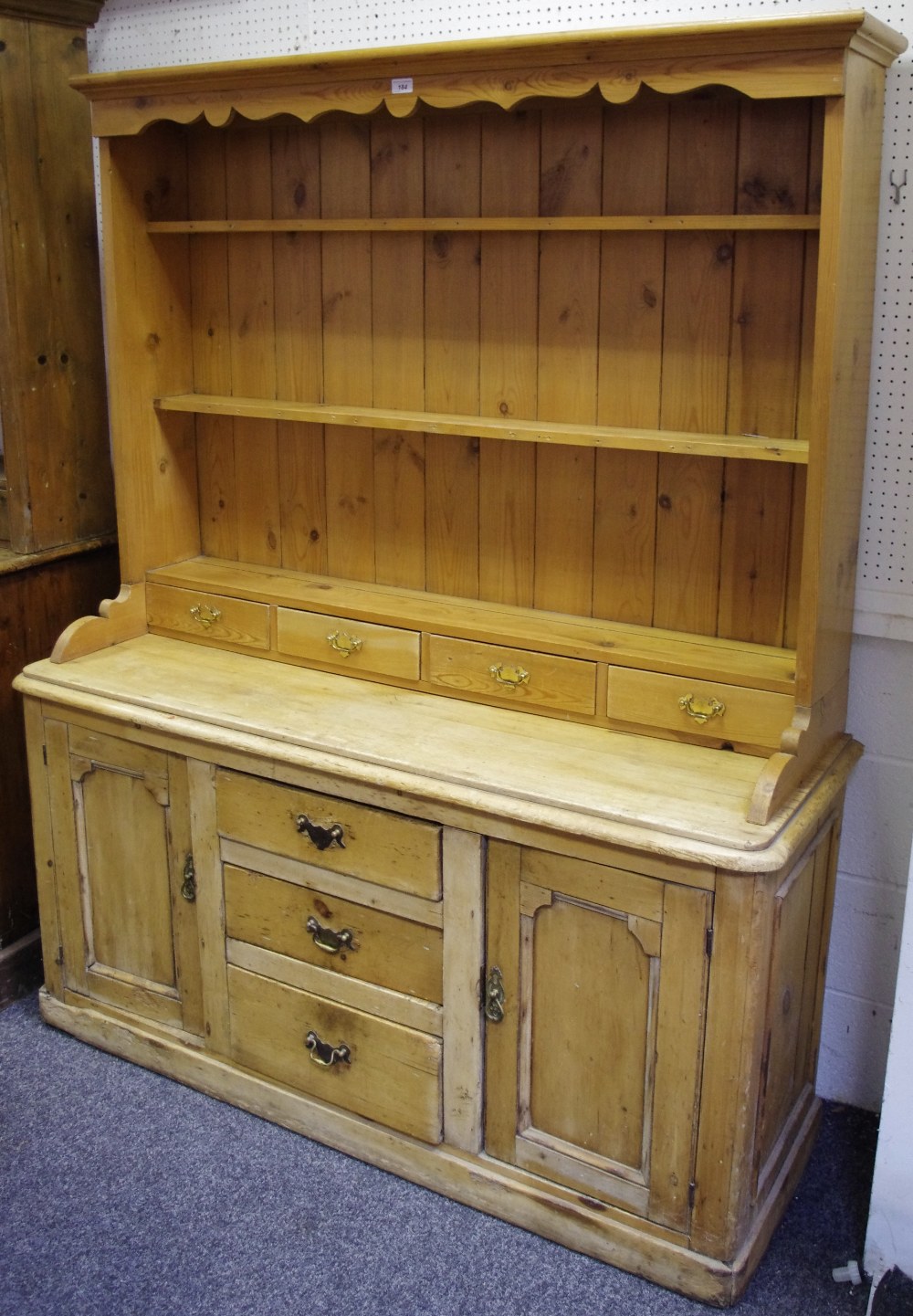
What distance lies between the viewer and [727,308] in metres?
2.38

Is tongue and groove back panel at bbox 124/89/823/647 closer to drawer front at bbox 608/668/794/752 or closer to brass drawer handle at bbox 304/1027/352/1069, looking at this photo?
drawer front at bbox 608/668/794/752

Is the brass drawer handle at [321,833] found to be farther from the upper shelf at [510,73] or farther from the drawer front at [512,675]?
the upper shelf at [510,73]

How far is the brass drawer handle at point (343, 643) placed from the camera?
2.78m

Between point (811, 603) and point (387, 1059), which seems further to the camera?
point (387, 1059)

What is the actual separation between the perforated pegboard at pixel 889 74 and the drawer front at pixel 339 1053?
118 cm

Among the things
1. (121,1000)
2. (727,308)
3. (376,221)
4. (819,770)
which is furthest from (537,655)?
(121,1000)

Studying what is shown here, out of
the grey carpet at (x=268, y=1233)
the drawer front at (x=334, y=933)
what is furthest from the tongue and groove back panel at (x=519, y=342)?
the grey carpet at (x=268, y=1233)

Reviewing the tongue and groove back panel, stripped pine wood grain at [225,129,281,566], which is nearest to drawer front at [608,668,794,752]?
the tongue and groove back panel

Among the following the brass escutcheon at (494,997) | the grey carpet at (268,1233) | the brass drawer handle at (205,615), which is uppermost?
the brass drawer handle at (205,615)

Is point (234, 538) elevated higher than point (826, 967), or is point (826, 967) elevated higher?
point (234, 538)

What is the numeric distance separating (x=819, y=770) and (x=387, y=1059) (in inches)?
38.7

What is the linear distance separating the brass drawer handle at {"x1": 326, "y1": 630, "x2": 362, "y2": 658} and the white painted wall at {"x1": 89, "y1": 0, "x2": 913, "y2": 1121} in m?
1.02

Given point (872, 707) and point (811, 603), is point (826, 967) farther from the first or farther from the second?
point (811, 603)

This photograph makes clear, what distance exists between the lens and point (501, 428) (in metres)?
2.49
